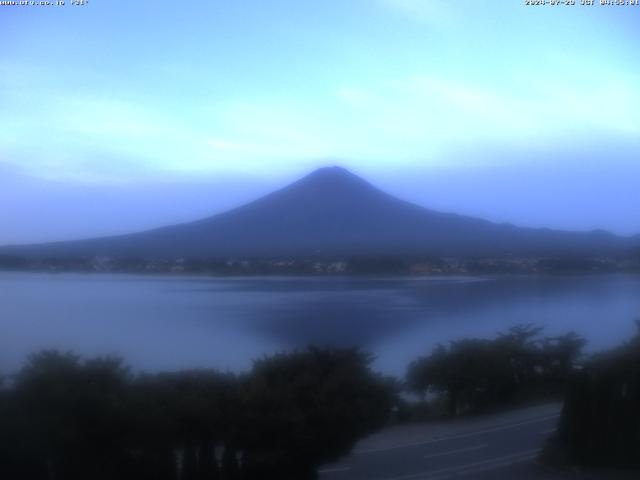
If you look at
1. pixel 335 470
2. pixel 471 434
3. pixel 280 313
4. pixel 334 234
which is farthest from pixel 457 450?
pixel 334 234

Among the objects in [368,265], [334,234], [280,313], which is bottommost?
[280,313]

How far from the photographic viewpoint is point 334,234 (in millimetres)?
17094

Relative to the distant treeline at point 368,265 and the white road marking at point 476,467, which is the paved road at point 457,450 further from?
the distant treeline at point 368,265

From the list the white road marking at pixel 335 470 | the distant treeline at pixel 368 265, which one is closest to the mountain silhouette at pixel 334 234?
the distant treeline at pixel 368 265

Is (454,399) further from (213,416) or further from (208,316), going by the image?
(213,416)

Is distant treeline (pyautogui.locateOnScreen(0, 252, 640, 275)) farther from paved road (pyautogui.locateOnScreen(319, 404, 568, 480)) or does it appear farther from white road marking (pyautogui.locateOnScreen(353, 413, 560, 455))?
white road marking (pyautogui.locateOnScreen(353, 413, 560, 455))

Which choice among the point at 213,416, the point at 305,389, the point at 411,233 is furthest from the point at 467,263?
the point at 213,416

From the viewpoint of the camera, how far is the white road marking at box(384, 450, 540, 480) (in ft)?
30.2

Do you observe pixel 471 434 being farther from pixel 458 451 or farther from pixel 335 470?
pixel 335 470

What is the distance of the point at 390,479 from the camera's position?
9125 millimetres

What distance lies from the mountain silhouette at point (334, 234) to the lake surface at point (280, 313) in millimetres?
701

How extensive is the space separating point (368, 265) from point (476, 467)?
6.12 metres

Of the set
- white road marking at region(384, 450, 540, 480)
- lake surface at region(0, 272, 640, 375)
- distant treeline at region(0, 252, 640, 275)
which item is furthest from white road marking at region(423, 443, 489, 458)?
distant treeline at region(0, 252, 640, 275)

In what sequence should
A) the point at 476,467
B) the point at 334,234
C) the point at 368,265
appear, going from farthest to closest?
the point at 334,234
the point at 368,265
the point at 476,467
